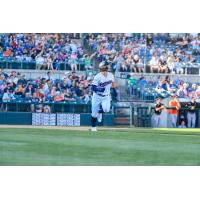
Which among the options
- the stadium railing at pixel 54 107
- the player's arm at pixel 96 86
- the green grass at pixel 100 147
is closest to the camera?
the green grass at pixel 100 147

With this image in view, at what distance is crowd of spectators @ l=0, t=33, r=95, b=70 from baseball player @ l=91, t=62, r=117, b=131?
26cm

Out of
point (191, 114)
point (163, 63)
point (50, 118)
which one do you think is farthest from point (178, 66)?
point (50, 118)

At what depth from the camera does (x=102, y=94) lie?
10648 millimetres

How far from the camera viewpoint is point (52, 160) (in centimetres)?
831

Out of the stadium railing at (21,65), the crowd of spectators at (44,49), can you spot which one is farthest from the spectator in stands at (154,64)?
the stadium railing at (21,65)

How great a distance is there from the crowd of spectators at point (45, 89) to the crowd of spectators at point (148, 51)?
557 millimetres

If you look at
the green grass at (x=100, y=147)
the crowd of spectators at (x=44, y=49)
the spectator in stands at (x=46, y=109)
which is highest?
the crowd of spectators at (x=44, y=49)

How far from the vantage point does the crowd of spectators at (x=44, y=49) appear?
35.2ft

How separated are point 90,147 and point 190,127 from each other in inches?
99.1

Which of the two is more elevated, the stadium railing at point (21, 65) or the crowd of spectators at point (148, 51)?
the crowd of spectators at point (148, 51)

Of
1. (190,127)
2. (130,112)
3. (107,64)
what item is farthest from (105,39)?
(190,127)

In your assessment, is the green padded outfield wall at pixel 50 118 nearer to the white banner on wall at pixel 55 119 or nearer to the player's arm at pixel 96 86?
the white banner on wall at pixel 55 119

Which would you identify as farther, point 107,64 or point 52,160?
point 107,64
